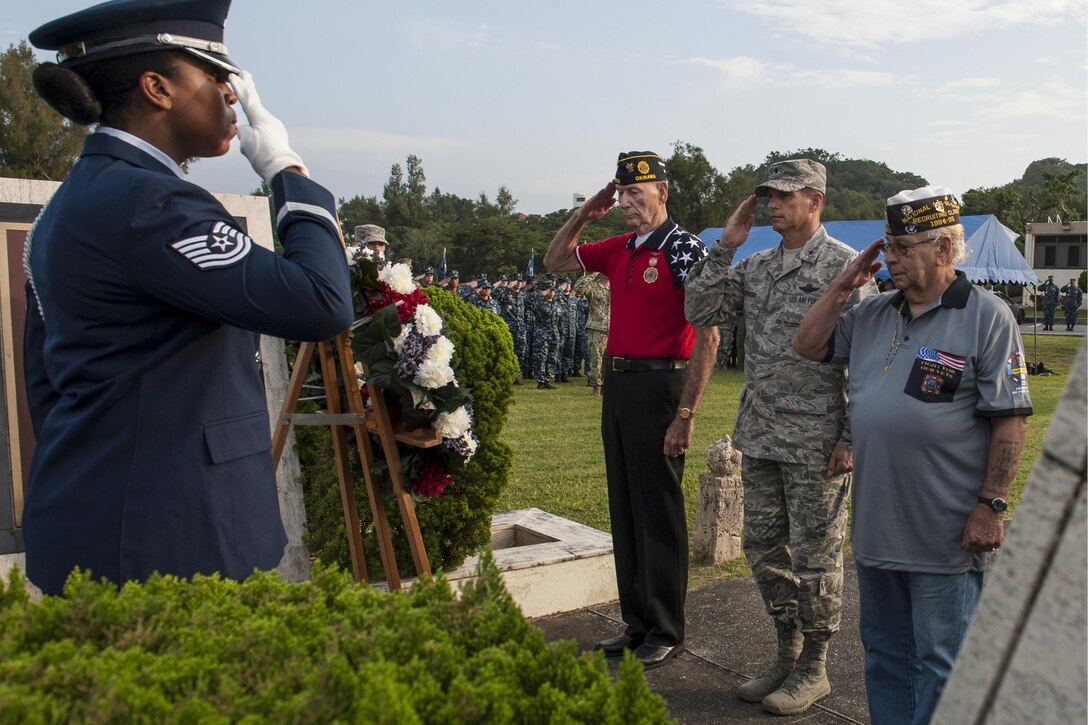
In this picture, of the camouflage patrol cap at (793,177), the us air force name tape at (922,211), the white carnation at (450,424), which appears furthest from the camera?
the white carnation at (450,424)

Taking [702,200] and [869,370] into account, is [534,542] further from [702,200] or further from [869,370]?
[702,200]

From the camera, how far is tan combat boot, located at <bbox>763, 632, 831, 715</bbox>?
4.02 meters

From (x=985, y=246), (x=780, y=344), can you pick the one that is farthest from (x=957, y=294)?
(x=985, y=246)

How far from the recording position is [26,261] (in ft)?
7.30

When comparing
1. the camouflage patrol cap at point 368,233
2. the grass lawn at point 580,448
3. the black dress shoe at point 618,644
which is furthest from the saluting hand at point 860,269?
the camouflage patrol cap at point 368,233

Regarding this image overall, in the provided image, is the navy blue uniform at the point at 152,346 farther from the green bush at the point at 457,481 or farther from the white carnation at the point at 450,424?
the green bush at the point at 457,481

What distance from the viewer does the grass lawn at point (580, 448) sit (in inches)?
312

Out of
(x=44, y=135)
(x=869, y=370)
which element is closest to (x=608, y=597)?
(x=869, y=370)

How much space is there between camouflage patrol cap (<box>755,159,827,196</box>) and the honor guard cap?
8.39ft

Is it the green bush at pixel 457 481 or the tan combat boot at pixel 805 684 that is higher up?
the green bush at pixel 457 481

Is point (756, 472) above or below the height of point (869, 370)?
below

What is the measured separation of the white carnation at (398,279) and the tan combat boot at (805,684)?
2387 mm

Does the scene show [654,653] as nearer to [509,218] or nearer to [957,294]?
[957,294]

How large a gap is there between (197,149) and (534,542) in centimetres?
425
